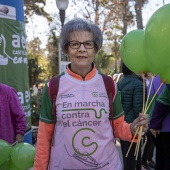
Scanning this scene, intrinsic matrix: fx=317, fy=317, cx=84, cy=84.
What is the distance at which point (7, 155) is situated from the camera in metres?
2.99

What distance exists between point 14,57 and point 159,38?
9.84 feet

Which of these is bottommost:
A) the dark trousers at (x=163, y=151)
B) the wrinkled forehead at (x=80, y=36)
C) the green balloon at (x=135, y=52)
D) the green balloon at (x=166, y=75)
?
the dark trousers at (x=163, y=151)

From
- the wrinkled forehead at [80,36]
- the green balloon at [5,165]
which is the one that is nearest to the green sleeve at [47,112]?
the wrinkled forehead at [80,36]

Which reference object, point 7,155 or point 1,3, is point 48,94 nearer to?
point 7,155

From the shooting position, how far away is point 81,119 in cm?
212

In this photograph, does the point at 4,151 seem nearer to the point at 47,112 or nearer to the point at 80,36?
the point at 47,112

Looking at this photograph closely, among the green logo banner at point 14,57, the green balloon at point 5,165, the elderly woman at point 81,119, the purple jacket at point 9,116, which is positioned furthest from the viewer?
the green logo banner at point 14,57

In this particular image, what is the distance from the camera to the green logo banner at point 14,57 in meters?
Result: 4.48

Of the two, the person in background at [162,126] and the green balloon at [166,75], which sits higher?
the green balloon at [166,75]

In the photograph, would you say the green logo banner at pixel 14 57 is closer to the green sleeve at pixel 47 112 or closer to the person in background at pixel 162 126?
the person in background at pixel 162 126

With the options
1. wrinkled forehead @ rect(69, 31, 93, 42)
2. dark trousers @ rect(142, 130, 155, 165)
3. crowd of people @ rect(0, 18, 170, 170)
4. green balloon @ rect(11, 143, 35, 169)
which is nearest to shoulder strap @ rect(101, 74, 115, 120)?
crowd of people @ rect(0, 18, 170, 170)

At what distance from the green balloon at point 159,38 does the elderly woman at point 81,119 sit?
0.35m

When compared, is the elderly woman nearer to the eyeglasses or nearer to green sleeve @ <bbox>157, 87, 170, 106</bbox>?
the eyeglasses

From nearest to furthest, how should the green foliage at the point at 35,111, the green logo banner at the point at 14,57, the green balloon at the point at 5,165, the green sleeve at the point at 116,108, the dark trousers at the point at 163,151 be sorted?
1. the green sleeve at the point at 116,108
2. the green balloon at the point at 5,165
3. the dark trousers at the point at 163,151
4. the green logo banner at the point at 14,57
5. the green foliage at the point at 35,111
